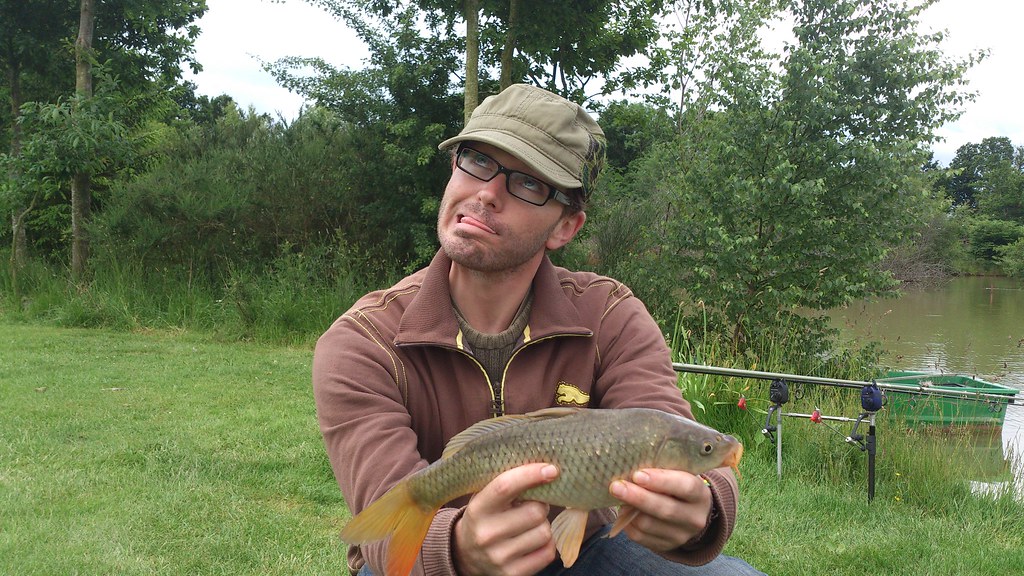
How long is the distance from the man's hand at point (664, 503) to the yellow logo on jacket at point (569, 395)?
44 centimetres

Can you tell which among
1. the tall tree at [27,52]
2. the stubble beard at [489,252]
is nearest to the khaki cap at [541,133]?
the stubble beard at [489,252]

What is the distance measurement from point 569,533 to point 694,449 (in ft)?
0.93

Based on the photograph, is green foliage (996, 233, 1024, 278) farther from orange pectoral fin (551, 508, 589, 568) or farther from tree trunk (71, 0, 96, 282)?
orange pectoral fin (551, 508, 589, 568)

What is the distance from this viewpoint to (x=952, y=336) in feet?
46.6

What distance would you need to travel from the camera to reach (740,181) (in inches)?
343

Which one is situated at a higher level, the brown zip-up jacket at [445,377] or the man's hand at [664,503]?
the brown zip-up jacket at [445,377]

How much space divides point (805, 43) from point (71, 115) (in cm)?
931

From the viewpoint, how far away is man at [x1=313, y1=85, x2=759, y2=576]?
1651 mm

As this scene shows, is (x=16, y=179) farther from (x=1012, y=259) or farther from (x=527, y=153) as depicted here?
(x=1012, y=259)

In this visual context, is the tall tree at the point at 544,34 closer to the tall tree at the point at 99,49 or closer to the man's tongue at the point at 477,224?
the tall tree at the point at 99,49

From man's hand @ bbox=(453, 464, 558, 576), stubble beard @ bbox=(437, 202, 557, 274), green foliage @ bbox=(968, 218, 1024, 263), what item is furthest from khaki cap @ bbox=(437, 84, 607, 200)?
green foliage @ bbox=(968, 218, 1024, 263)

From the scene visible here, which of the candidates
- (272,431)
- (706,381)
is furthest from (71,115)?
(706,381)

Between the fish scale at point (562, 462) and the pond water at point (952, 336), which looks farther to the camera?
the pond water at point (952, 336)

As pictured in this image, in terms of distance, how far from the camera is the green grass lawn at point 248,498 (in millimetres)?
3340
